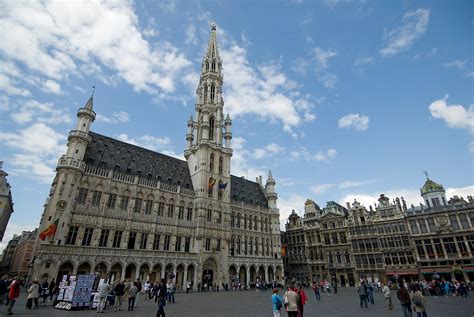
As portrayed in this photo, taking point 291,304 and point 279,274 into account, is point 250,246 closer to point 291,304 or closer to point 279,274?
point 279,274

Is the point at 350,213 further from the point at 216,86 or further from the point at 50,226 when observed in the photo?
the point at 50,226

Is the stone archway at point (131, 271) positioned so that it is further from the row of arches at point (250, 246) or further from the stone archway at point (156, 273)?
the row of arches at point (250, 246)

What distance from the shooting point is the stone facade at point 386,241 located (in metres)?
38.4

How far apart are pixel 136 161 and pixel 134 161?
0.40 metres

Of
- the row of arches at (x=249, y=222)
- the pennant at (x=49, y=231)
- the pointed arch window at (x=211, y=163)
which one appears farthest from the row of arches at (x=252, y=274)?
the pennant at (x=49, y=231)

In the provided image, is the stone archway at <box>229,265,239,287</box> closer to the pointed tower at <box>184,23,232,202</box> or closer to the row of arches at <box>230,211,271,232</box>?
the row of arches at <box>230,211,271,232</box>

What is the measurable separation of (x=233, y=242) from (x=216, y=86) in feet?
116

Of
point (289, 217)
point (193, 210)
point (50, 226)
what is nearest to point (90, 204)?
point (50, 226)

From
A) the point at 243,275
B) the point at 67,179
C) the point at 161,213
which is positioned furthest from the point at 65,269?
the point at 243,275

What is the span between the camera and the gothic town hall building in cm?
3119

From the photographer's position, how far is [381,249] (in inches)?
1752

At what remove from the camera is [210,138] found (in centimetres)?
5362

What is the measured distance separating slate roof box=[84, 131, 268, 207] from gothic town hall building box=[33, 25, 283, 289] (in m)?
0.17

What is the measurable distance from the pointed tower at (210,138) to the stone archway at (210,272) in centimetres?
1131
